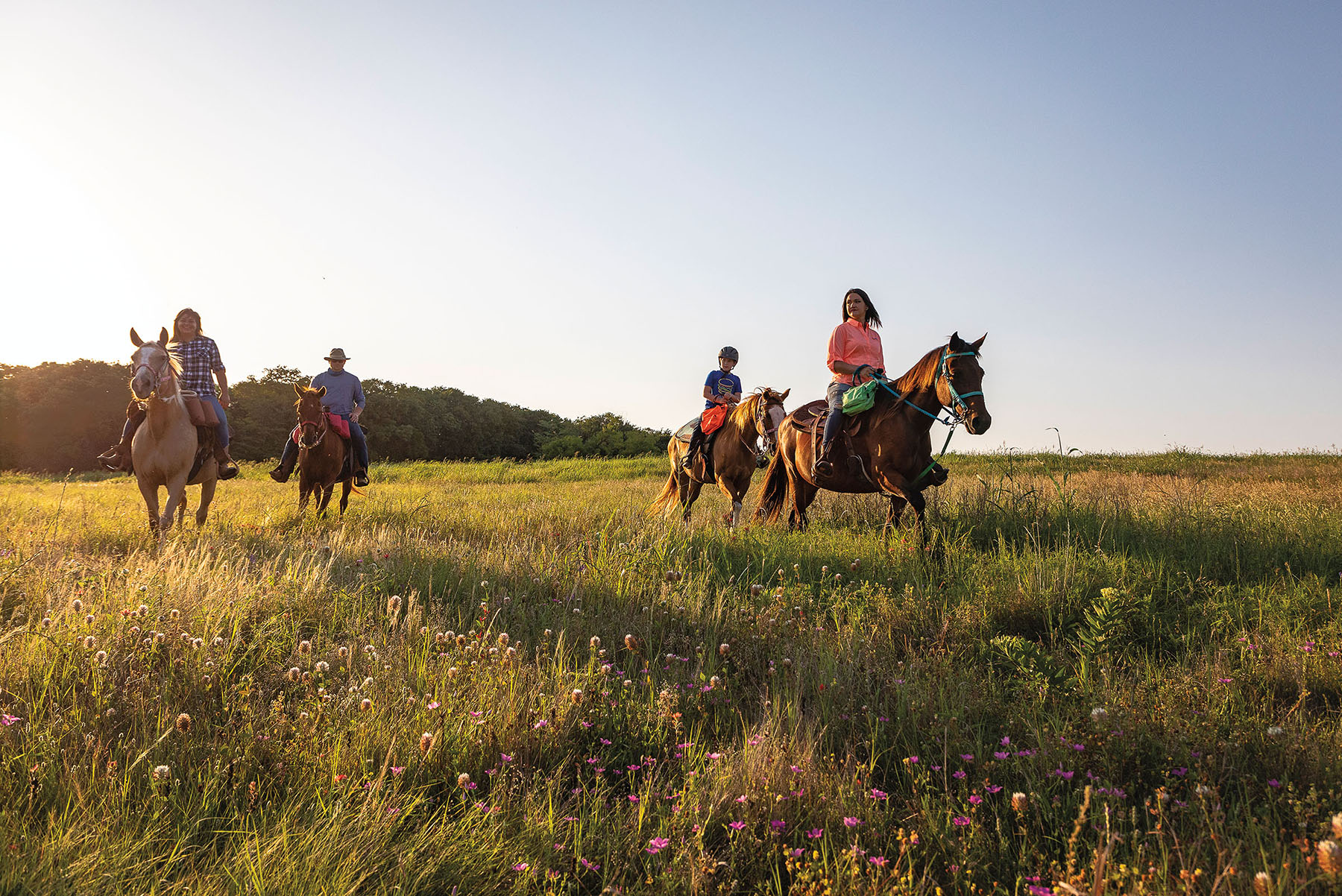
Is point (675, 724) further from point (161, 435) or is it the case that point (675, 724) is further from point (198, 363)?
point (198, 363)

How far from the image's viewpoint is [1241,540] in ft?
21.0

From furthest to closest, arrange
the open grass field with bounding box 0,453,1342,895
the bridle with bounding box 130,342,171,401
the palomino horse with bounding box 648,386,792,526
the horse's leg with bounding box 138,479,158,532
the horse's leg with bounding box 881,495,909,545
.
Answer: the palomino horse with bounding box 648,386,792,526, the horse's leg with bounding box 138,479,158,532, the bridle with bounding box 130,342,171,401, the horse's leg with bounding box 881,495,909,545, the open grass field with bounding box 0,453,1342,895

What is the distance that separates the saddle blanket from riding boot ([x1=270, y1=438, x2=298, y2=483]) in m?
0.29

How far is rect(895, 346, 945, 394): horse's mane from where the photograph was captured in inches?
287

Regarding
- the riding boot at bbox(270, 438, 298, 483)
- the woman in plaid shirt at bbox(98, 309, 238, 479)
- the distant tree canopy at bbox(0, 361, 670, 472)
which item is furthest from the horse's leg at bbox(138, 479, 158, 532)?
the distant tree canopy at bbox(0, 361, 670, 472)

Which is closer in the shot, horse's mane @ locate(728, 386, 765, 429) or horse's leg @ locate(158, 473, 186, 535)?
horse's leg @ locate(158, 473, 186, 535)

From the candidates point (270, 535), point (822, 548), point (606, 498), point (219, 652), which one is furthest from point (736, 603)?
point (606, 498)

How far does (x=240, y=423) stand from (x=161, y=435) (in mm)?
36720

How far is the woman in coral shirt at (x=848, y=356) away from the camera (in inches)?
320

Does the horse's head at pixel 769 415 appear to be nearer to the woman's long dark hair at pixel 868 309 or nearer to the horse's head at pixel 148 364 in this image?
the woman's long dark hair at pixel 868 309

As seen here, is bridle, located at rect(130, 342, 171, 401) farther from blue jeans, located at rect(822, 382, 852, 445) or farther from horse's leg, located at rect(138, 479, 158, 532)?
blue jeans, located at rect(822, 382, 852, 445)

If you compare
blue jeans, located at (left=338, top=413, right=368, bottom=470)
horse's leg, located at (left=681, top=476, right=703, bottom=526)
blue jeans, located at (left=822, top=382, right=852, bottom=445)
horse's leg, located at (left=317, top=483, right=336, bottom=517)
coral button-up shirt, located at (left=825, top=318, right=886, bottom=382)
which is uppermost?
coral button-up shirt, located at (left=825, top=318, right=886, bottom=382)

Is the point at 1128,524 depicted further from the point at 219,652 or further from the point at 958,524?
the point at 219,652

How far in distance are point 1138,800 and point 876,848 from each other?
1.19 meters
